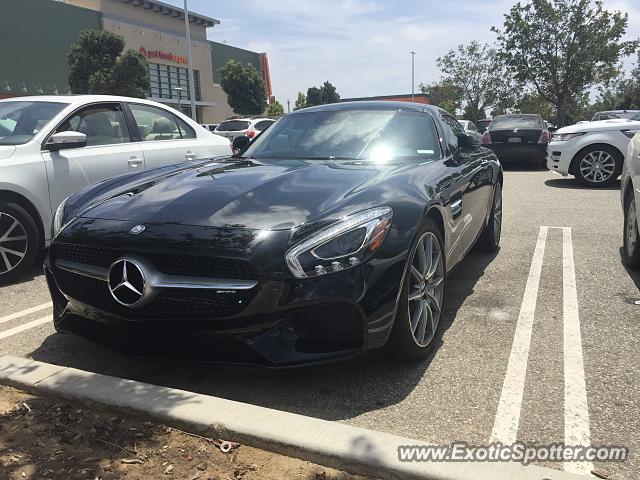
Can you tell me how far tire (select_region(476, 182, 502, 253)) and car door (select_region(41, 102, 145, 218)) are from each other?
3459 mm

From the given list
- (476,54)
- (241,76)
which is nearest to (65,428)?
(241,76)

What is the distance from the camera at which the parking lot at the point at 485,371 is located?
2494 mm

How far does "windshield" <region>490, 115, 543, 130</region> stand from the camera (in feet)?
47.6

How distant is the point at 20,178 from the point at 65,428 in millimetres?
2972

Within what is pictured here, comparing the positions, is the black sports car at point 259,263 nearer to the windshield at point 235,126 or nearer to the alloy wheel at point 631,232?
the alloy wheel at point 631,232

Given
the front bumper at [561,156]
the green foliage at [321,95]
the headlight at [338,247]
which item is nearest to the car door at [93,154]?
the headlight at [338,247]

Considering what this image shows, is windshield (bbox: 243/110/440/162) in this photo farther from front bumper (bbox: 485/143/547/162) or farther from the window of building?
the window of building

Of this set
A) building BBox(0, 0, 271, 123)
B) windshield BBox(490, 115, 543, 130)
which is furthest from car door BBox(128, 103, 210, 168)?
building BBox(0, 0, 271, 123)

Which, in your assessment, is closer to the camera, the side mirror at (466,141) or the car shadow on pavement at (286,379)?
the car shadow on pavement at (286,379)

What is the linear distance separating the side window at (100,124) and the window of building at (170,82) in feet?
135

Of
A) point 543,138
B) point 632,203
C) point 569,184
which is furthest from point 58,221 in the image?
point 543,138

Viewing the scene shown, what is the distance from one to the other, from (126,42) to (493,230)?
144ft

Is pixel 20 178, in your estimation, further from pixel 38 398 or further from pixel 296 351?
pixel 296 351

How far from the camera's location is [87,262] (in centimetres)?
286
